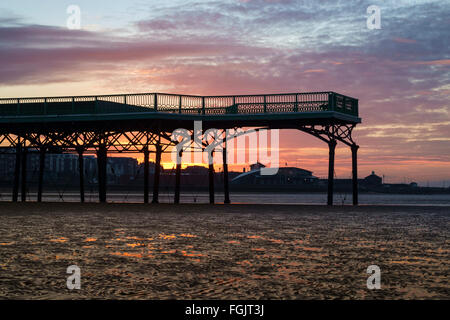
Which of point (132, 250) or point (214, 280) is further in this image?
point (132, 250)

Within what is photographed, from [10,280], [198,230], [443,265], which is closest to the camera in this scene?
[10,280]

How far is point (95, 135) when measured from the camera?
151 feet

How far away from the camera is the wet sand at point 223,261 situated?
1016cm

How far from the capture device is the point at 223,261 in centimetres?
1372

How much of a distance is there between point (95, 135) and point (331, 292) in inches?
1497

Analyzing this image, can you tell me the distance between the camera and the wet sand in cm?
1016

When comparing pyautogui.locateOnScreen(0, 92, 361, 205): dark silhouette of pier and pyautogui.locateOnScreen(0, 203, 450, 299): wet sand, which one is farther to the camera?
pyautogui.locateOnScreen(0, 92, 361, 205): dark silhouette of pier

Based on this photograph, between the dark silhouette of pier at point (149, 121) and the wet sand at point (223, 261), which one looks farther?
the dark silhouette of pier at point (149, 121)

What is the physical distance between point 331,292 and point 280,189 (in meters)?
179

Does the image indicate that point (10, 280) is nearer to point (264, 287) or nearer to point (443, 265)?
point (264, 287)

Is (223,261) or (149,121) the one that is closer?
(223,261)
